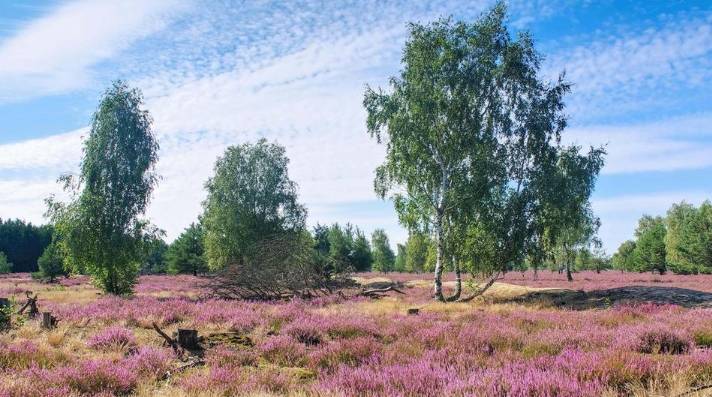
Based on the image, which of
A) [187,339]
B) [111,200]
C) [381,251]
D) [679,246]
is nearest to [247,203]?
[111,200]

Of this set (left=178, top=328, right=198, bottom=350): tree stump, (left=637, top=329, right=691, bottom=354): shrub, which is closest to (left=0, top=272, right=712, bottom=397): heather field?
(left=637, top=329, right=691, bottom=354): shrub

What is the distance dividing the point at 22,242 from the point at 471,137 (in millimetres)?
95425

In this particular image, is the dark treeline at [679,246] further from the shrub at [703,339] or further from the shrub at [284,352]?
the shrub at [284,352]

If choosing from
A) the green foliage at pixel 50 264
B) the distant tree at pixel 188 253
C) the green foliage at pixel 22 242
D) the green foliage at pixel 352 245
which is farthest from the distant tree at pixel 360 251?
the green foliage at pixel 22 242

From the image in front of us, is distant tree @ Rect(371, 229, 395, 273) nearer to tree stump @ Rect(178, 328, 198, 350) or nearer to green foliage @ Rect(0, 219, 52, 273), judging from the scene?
green foliage @ Rect(0, 219, 52, 273)

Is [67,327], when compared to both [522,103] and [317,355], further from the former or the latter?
[522,103]

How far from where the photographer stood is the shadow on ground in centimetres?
2072

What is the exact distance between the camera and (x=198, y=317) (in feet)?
45.1

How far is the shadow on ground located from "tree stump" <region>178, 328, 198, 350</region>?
16036mm

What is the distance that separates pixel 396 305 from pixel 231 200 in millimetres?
25372

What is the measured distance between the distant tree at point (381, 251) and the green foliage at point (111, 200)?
5838cm

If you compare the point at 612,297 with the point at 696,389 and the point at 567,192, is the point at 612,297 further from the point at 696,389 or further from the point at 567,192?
the point at 696,389

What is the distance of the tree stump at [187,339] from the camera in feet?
29.2

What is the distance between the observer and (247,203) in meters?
41.3
